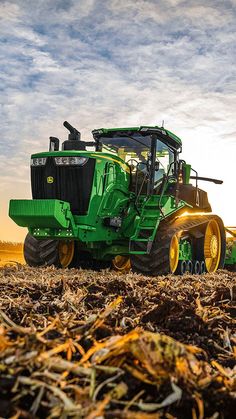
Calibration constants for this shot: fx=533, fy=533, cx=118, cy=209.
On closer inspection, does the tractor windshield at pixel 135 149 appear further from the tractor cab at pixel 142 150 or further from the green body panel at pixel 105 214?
the green body panel at pixel 105 214

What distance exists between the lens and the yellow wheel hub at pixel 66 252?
11117 mm

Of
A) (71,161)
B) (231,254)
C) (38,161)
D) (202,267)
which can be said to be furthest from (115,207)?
(231,254)

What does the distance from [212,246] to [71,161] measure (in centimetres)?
474

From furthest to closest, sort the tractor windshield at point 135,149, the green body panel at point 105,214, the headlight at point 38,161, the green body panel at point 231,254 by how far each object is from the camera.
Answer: the green body panel at point 231,254, the tractor windshield at point 135,149, the headlight at point 38,161, the green body panel at point 105,214

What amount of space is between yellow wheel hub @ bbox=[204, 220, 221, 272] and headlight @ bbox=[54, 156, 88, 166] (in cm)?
419

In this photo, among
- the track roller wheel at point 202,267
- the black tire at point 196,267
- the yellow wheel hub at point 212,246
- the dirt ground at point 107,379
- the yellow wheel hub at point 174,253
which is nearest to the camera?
the dirt ground at point 107,379

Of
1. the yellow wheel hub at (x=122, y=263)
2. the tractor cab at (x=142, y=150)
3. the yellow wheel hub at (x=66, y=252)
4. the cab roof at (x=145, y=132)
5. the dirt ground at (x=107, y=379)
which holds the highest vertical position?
the cab roof at (x=145, y=132)

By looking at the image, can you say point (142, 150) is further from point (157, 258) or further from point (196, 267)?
point (196, 267)

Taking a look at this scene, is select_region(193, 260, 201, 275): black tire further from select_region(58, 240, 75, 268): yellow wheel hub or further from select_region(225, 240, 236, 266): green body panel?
select_region(58, 240, 75, 268): yellow wheel hub

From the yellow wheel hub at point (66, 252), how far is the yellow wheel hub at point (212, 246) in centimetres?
344

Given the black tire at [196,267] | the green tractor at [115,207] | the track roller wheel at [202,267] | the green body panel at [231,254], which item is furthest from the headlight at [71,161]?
the green body panel at [231,254]

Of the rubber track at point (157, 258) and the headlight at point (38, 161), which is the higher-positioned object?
Answer: the headlight at point (38, 161)

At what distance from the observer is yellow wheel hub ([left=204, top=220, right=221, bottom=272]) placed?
511 inches

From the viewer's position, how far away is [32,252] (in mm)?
11219
